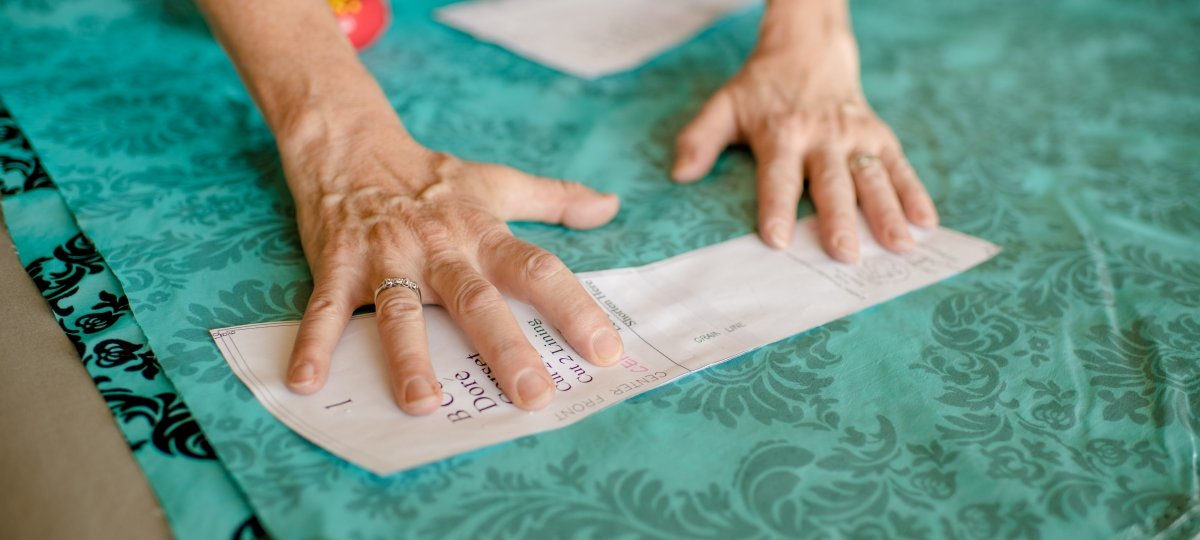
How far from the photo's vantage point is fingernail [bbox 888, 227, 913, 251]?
3.05 ft

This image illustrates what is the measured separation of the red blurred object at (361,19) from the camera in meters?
1.26

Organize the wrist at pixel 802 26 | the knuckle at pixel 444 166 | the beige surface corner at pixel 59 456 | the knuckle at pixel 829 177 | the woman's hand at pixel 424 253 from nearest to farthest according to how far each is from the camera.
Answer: the beige surface corner at pixel 59 456 < the woman's hand at pixel 424 253 < the knuckle at pixel 444 166 < the knuckle at pixel 829 177 < the wrist at pixel 802 26

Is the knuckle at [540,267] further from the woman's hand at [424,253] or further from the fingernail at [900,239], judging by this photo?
the fingernail at [900,239]

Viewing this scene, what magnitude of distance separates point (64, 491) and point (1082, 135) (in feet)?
4.34

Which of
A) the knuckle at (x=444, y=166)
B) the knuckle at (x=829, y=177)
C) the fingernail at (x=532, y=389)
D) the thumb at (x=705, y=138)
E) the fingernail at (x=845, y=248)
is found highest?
the knuckle at (x=444, y=166)

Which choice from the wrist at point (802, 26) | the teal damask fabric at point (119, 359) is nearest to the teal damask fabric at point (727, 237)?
the teal damask fabric at point (119, 359)

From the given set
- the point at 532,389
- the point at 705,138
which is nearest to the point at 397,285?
the point at 532,389

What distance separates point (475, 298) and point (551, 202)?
0.23 m

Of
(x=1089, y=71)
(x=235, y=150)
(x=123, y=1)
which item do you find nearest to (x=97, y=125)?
(x=235, y=150)

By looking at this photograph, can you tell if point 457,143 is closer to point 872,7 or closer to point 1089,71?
point 872,7

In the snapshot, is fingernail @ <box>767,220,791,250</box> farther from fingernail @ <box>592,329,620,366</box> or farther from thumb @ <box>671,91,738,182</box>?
fingernail @ <box>592,329,620,366</box>

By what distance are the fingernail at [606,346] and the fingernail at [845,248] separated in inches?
12.4

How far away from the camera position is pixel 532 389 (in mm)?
658

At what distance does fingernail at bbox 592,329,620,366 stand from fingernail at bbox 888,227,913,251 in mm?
389
